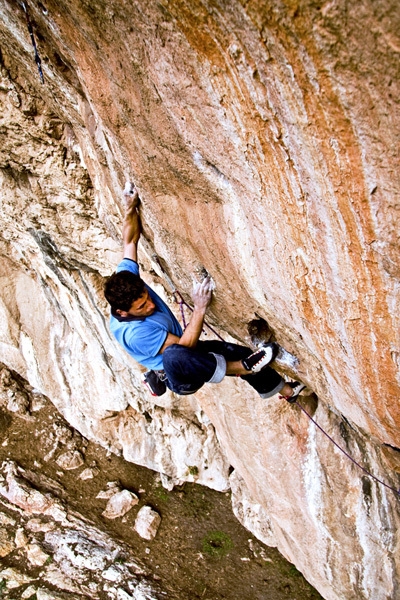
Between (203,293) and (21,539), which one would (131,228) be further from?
(21,539)

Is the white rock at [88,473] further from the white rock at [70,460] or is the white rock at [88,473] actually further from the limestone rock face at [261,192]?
the limestone rock face at [261,192]

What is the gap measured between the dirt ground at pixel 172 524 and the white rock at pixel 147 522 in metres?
0.11

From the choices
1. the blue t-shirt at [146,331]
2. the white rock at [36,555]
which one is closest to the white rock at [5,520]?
the white rock at [36,555]

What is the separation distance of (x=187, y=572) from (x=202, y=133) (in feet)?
26.4

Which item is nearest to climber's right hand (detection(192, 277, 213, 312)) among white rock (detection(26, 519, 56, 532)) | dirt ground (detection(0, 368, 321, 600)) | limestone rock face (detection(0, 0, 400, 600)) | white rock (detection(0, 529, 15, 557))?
limestone rock face (detection(0, 0, 400, 600))

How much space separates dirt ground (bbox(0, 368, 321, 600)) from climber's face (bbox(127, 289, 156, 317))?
20.5 ft

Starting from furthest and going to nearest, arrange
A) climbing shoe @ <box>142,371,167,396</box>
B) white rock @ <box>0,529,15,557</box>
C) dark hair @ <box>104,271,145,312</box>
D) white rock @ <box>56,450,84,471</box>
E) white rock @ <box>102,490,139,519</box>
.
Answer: white rock @ <box>56,450,84,471</box> → white rock @ <box>102,490,139,519</box> → white rock @ <box>0,529,15,557</box> → climbing shoe @ <box>142,371,167,396</box> → dark hair @ <box>104,271,145,312</box>

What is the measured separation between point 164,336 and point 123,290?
0.55m

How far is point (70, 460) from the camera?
9.95m

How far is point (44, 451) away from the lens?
10.2 m

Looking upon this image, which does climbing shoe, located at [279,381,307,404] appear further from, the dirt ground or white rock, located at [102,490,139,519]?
white rock, located at [102,490,139,519]

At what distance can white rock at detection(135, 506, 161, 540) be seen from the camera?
8.56 meters

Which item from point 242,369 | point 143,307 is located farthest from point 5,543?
point 143,307

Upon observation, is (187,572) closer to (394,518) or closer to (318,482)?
(318,482)
